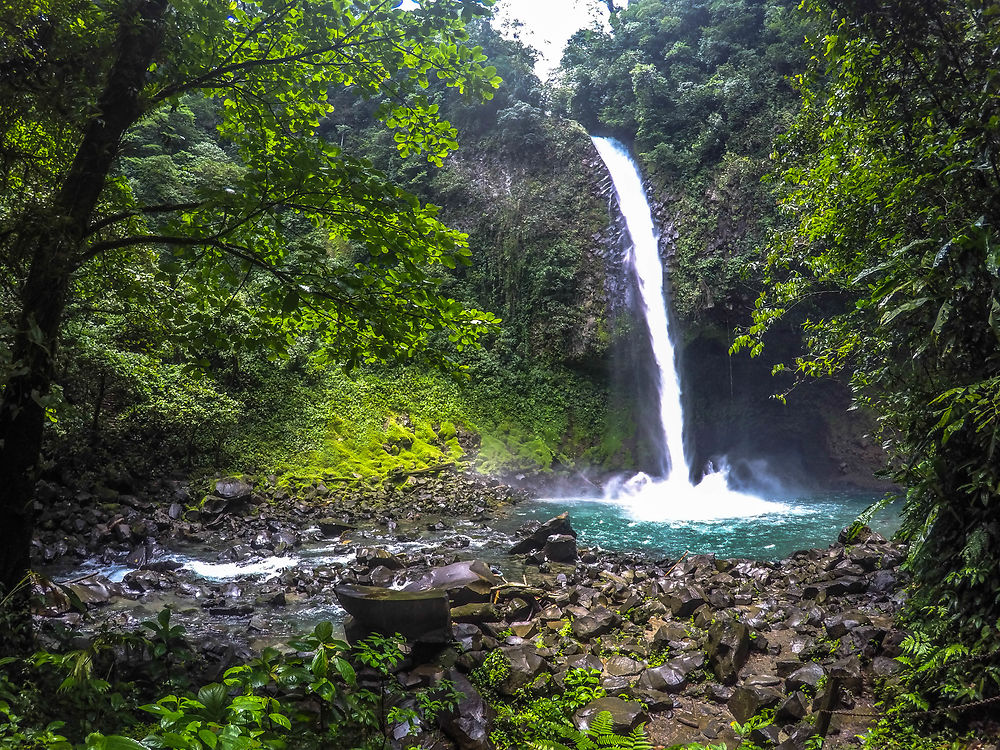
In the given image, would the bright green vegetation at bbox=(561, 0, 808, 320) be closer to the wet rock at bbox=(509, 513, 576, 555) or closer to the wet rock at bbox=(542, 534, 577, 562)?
the wet rock at bbox=(509, 513, 576, 555)

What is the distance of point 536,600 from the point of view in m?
6.56

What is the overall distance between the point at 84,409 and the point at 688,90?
78.3ft

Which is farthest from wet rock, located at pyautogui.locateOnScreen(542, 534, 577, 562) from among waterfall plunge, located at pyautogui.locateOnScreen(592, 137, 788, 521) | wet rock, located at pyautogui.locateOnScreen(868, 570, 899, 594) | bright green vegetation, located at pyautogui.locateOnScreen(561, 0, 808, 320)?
bright green vegetation, located at pyautogui.locateOnScreen(561, 0, 808, 320)

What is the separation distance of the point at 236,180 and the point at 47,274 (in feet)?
4.15

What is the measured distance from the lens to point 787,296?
682 centimetres

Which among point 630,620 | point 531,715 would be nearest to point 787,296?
point 630,620

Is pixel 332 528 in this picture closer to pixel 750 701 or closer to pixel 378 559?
pixel 378 559

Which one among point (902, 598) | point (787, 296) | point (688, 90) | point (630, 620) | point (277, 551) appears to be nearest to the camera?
point (902, 598)

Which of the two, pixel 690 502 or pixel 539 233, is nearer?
pixel 690 502

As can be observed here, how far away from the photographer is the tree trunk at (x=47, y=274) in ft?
10.5

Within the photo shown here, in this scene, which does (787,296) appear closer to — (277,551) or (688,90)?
(277,551)

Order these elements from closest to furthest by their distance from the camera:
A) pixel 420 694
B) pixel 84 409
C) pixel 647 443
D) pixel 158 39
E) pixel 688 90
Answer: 1. pixel 158 39
2. pixel 420 694
3. pixel 84 409
4. pixel 647 443
5. pixel 688 90

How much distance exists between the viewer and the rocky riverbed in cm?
421

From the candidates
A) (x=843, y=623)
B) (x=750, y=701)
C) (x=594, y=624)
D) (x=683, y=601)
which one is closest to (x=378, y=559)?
(x=594, y=624)
